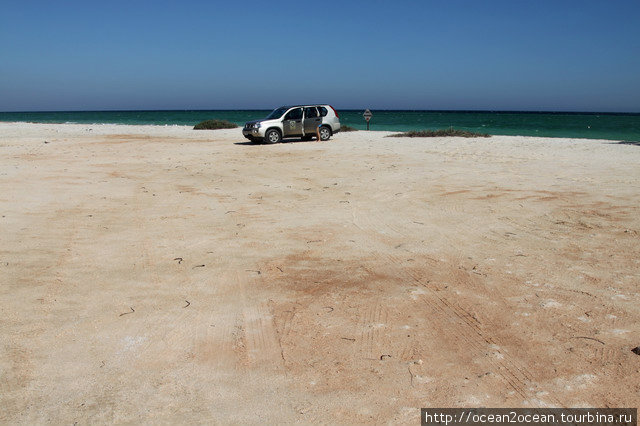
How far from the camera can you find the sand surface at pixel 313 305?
119 inches

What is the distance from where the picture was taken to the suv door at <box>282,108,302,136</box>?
2275 centimetres

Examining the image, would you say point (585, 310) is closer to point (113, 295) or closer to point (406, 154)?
point (113, 295)

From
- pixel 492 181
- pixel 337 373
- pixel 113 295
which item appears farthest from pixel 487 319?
pixel 492 181

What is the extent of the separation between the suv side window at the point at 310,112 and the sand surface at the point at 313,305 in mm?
14368

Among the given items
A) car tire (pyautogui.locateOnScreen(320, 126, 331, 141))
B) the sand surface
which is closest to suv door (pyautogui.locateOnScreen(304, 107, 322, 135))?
car tire (pyautogui.locateOnScreen(320, 126, 331, 141))

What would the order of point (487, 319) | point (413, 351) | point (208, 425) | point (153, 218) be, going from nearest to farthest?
1. point (208, 425)
2. point (413, 351)
3. point (487, 319)
4. point (153, 218)

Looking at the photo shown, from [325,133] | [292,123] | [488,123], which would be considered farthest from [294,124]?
[488,123]

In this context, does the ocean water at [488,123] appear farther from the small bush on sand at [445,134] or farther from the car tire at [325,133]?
the car tire at [325,133]

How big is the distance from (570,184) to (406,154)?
23.8ft

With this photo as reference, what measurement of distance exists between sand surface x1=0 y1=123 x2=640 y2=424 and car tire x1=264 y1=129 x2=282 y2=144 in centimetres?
1336

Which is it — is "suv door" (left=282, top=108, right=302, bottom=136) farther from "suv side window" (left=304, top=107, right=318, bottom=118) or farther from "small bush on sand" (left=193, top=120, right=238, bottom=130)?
"small bush on sand" (left=193, top=120, right=238, bottom=130)

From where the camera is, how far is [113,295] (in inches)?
178

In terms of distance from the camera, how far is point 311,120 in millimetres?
23125

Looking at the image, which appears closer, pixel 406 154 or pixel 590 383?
pixel 590 383
